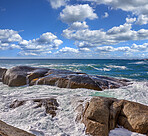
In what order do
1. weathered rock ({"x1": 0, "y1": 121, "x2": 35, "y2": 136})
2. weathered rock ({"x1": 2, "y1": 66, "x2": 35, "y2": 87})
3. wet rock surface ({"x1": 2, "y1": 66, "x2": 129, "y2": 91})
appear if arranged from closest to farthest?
weathered rock ({"x1": 0, "y1": 121, "x2": 35, "y2": 136}), wet rock surface ({"x1": 2, "y1": 66, "x2": 129, "y2": 91}), weathered rock ({"x1": 2, "y1": 66, "x2": 35, "y2": 87})

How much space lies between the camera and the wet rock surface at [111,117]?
4465 mm

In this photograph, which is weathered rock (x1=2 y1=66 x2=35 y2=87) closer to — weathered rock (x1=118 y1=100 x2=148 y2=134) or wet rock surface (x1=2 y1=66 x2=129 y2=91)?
wet rock surface (x1=2 y1=66 x2=129 y2=91)

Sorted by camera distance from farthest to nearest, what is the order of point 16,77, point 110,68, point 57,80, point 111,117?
point 110,68 → point 16,77 → point 57,80 → point 111,117

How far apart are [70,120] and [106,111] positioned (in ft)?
5.37

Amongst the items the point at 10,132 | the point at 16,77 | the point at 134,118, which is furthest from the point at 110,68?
the point at 10,132

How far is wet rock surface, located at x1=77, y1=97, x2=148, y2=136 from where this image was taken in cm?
446

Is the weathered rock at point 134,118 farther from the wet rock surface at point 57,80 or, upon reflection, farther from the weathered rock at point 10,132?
the wet rock surface at point 57,80

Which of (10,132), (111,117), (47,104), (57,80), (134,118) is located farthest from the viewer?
(57,80)

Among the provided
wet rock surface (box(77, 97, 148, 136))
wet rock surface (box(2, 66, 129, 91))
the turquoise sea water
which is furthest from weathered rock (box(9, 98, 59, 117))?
the turquoise sea water

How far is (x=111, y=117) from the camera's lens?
16.1 feet

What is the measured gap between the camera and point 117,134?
4.50 metres

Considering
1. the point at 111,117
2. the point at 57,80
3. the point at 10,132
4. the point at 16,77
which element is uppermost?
the point at 16,77

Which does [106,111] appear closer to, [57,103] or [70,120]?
[70,120]

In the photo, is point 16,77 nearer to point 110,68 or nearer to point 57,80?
point 57,80
